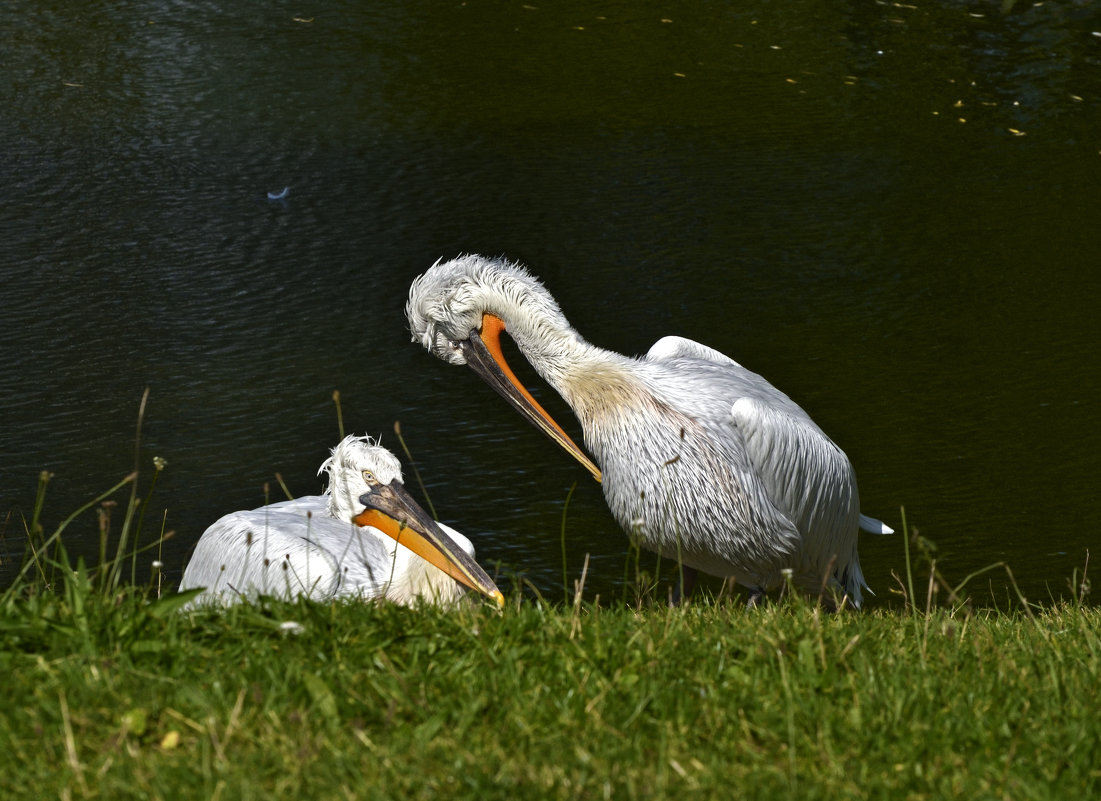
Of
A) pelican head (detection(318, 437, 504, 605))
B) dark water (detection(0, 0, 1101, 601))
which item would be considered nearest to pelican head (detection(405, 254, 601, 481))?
pelican head (detection(318, 437, 504, 605))

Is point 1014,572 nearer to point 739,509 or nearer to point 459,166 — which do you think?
point 739,509

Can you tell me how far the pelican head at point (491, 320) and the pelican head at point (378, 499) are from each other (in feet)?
1.41

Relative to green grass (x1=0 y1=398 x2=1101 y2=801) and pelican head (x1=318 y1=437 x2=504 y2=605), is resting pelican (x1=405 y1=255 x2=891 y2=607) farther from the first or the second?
green grass (x1=0 y1=398 x2=1101 y2=801)

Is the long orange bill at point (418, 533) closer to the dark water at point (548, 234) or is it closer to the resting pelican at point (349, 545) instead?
the resting pelican at point (349, 545)

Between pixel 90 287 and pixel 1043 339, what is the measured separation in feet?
16.4

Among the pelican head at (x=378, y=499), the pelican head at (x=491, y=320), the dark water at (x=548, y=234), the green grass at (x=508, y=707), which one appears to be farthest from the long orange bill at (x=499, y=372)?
the green grass at (x=508, y=707)

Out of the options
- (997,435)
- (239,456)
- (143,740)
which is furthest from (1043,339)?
(143,740)

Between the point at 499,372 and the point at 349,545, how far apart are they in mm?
824

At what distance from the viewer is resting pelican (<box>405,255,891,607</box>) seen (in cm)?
442

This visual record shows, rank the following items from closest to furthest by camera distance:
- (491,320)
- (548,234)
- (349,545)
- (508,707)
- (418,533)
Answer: (508,707) → (349,545) → (418,533) → (491,320) → (548,234)

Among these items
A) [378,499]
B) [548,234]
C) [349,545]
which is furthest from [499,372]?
[548,234]

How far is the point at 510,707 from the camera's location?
2.68 m

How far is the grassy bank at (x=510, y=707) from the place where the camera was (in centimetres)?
241

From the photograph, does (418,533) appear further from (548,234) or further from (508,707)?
(548,234)
